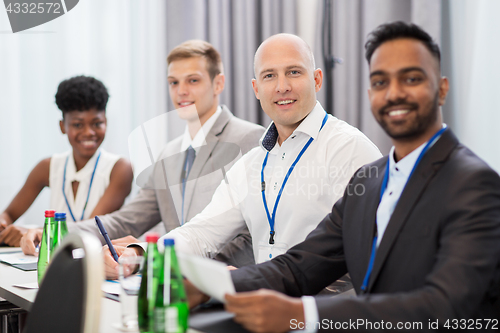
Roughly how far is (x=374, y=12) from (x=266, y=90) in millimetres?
1077

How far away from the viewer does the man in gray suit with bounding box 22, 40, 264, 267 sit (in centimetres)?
238

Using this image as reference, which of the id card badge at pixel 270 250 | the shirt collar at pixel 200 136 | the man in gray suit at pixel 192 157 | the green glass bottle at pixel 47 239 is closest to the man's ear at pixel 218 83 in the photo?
the man in gray suit at pixel 192 157

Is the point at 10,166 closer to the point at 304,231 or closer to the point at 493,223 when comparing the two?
the point at 304,231

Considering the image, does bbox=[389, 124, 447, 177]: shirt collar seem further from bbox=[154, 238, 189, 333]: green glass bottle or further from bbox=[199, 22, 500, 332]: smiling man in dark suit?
bbox=[154, 238, 189, 333]: green glass bottle

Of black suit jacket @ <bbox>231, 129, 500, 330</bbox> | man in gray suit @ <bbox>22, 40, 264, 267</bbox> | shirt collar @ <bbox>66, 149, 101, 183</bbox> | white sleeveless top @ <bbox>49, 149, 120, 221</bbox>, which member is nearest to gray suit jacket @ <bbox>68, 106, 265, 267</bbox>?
man in gray suit @ <bbox>22, 40, 264, 267</bbox>

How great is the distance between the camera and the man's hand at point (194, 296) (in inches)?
45.3

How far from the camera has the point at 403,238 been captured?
117 cm

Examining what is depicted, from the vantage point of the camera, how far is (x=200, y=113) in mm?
2631

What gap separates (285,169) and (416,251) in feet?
2.76

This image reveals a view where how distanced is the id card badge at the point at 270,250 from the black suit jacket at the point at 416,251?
1.28ft

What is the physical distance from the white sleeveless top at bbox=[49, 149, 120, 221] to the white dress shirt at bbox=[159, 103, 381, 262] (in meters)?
1.04

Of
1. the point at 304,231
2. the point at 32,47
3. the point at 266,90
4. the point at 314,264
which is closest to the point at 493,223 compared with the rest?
the point at 314,264

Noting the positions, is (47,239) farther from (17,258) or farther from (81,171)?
(81,171)

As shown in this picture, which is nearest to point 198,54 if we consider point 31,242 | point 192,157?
point 192,157
